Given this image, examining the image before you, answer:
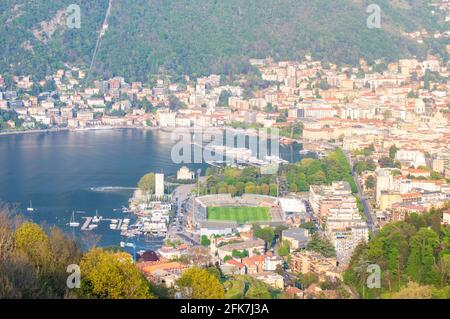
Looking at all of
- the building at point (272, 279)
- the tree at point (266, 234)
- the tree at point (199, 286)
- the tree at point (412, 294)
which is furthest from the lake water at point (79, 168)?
the tree at point (412, 294)

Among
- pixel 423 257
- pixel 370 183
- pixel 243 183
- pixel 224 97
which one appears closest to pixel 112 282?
pixel 423 257

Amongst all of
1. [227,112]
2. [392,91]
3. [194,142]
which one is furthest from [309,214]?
[392,91]

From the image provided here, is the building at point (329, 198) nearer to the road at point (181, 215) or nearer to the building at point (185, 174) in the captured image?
the road at point (181, 215)

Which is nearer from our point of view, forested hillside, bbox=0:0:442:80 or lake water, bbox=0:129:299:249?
lake water, bbox=0:129:299:249

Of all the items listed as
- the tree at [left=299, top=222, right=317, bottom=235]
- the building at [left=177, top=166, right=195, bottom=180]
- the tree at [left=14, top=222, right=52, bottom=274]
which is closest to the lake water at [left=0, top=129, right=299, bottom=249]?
the building at [left=177, top=166, right=195, bottom=180]

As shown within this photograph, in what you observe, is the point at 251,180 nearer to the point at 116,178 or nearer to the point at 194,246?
the point at 116,178

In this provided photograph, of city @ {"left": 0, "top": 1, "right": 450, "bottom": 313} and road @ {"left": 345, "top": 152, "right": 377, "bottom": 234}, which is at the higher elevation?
city @ {"left": 0, "top": 1, "right": 450, "bottom": 313}

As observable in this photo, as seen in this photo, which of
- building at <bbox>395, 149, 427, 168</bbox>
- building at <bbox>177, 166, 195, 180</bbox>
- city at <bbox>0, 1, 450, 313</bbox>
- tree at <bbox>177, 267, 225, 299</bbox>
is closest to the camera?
tree at <bbox>177, 267, 225, 299</bbox>

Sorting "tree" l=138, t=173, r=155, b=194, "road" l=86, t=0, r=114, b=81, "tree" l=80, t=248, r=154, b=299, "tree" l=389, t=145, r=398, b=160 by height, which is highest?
"road" l=86, t=0, r=114, b=81

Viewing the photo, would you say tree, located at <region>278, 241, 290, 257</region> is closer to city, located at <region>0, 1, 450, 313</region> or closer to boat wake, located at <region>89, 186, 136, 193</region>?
city, located at <region>0, 1, 450, 313</region>
